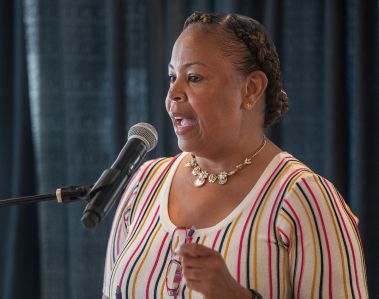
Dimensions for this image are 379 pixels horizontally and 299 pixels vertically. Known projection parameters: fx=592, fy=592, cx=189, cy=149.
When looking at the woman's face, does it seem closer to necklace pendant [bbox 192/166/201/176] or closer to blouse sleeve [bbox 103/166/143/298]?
necklace pendant [bbox 192/166/201/176]

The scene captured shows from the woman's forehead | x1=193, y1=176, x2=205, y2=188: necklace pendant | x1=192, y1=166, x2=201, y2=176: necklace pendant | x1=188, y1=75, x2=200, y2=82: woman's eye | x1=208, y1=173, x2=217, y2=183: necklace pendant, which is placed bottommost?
x1=193, y1=176, x2=205, y2=188: necklace pendant

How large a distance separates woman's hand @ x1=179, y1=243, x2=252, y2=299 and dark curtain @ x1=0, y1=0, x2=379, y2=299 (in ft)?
3.87

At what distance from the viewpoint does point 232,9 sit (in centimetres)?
229

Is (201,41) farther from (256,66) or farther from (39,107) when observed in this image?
(39,107)

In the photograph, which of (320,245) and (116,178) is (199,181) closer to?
(320,245)

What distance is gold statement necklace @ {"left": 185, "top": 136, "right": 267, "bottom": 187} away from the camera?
150 cm

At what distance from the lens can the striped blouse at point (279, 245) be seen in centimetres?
132

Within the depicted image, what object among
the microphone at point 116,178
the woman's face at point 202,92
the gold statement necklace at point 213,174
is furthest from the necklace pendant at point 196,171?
the microphone at point 116,178

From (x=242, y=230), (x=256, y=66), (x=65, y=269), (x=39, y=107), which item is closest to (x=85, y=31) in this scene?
(x=39, y=107)

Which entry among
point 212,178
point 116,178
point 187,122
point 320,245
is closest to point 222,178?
point 212,178

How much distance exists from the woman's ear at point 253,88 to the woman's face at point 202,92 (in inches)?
0.9

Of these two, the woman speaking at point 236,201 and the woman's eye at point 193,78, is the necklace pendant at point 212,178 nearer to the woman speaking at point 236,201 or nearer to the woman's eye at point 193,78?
→ the woman speaking at point 236,201

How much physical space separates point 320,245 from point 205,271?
1.03 ft

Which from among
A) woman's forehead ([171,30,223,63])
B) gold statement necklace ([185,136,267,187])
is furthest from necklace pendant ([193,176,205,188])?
woman's forehead ([171,30,223,63])
